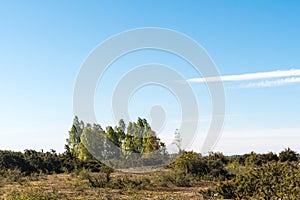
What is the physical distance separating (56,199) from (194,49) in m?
7.78

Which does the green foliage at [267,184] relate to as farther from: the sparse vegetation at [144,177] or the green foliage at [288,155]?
the green foliage at [288,155]

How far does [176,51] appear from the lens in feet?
59.7

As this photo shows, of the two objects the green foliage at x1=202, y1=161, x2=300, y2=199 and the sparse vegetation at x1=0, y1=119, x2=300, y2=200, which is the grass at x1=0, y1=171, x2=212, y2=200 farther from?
the green foliage at x1=202, y1=161, x2=300, y2=199

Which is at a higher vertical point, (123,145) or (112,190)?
(123,145)

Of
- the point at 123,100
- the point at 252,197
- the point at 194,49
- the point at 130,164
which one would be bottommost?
the point at 252,197

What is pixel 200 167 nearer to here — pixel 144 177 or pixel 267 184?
pixel 144 177

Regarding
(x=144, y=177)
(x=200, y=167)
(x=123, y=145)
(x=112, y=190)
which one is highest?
(x=123, y=145)

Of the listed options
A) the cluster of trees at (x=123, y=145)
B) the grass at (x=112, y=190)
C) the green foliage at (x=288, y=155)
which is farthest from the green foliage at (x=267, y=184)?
the green foliage at (x=288, y=155)

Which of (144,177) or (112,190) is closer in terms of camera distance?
(112,190)

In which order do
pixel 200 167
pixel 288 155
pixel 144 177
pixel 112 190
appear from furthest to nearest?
pixel 288 155, pixel 200 167, pixel 144 177, pixel 112 190

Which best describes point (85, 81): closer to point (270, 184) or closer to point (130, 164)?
point (270, 184)

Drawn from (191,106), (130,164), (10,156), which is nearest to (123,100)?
(191,106)

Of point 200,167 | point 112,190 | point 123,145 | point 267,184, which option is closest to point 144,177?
point 112,190

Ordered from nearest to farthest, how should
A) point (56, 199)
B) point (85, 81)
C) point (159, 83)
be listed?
point (56, 199) < point (85, 81) < point (159, 83)
